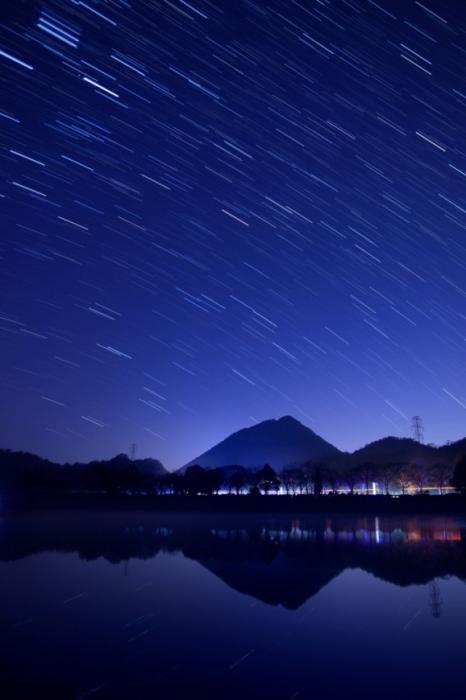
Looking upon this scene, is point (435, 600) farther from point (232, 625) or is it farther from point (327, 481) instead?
point (327, 481)

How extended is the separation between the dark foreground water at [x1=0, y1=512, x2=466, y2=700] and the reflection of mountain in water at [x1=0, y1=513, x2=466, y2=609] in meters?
0.12

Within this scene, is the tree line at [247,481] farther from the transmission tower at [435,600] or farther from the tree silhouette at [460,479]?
the transmission tower at [435,600]

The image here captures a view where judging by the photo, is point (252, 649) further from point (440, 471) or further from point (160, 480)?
point (160, 480)

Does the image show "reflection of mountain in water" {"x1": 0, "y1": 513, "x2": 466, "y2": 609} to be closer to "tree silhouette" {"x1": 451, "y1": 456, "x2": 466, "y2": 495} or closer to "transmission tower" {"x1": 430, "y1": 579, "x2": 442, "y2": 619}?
"transmission tower" {"x1": 430, "y1": 579, "x2": 442, "y2": 619}

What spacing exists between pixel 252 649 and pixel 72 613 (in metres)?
4.08

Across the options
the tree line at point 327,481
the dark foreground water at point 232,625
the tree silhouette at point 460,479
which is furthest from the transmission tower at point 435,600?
the tree line at point 327,481

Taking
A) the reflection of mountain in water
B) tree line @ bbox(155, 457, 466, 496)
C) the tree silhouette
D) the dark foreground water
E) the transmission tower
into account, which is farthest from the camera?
tree line @ bbox(155, 457, 466, 496)

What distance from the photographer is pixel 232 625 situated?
10.0m

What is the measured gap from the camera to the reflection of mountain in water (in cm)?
1444

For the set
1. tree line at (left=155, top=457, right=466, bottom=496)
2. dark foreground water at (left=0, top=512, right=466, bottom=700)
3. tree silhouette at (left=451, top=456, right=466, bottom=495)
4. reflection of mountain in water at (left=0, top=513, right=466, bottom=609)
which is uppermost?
tree line at (left=155, top=457, right=466, bottom=496)

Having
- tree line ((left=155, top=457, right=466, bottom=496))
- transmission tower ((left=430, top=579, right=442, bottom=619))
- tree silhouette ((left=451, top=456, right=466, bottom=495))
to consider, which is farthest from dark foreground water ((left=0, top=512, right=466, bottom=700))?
tree line ((left=155, top=457, right=466, bottom=496))

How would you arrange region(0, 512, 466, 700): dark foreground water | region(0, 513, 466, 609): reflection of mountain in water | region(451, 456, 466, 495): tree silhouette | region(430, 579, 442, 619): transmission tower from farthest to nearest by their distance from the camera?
region(451, 456, 466, 495): tree silhouette
region(0, 513, 466, 609): reflection of mountain in water
region(430, 579, 442, 619): transmission tower
region(0, 512, 466, 700): dark foreground water

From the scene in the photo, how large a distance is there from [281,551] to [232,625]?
11.2 m

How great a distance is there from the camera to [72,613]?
10719 millimetres
